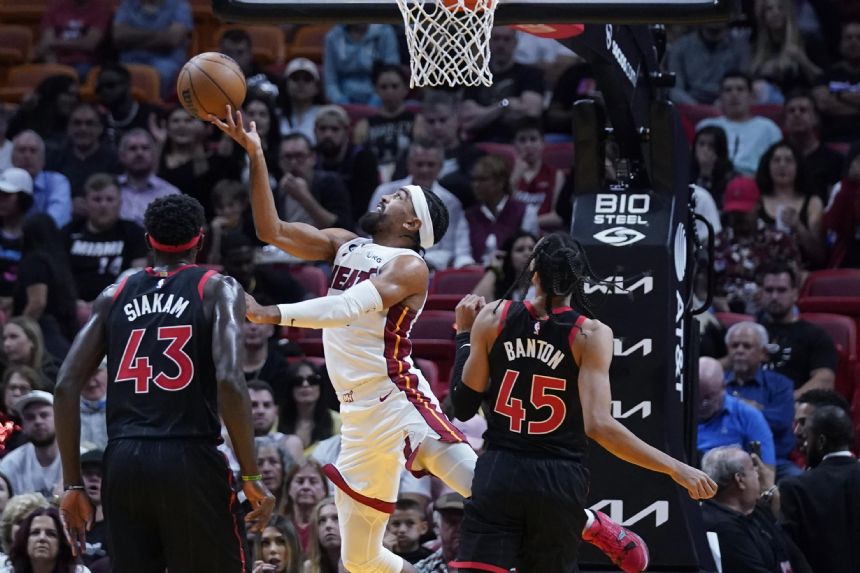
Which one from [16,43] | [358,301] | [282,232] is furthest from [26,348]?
[16,43]

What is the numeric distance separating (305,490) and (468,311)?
121 inches

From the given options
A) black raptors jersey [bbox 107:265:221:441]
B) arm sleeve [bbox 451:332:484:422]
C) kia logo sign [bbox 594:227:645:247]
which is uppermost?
kia logo sign [bbox 594:227:645:247]

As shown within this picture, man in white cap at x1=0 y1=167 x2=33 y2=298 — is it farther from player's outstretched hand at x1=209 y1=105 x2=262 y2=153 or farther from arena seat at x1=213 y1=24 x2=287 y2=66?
player's outstretched hand at x1=209 y1=105 x2=262 y2=153

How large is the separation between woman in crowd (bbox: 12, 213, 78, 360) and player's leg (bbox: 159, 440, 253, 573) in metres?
5.74

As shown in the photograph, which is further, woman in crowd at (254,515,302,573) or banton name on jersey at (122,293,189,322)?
woman in crowd at (254,515,302,573)

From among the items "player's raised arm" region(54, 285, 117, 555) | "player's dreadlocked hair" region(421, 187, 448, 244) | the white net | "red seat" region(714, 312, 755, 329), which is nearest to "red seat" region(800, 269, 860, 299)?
"red seat" region(714, 312, 755, 329)

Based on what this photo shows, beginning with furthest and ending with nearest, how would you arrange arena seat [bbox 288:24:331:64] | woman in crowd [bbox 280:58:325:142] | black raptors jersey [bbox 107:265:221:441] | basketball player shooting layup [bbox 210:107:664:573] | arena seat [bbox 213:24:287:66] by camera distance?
arena seat [bbox 288:24:331:64] → arena seat [bbox 213:24:287:66] → woman in crowd [bbox 280:58:325:142] → basketball player shooting layup [bbox 210:107:664:573] → black raptors jersey [bbox 107:265:221:441]

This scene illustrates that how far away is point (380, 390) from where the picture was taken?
7430 mm

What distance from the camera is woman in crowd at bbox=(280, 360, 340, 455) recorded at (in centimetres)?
1073

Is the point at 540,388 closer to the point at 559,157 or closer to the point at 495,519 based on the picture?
the point at 495,519

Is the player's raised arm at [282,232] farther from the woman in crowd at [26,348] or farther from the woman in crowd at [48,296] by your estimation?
the woman in crowd at [48,296]

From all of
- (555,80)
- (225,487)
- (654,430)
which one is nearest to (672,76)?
(654,430)

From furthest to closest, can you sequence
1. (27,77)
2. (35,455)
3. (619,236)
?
(27,77) < (35,455) < (619,236)

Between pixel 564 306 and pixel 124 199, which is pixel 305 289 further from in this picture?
pixel 564 306
